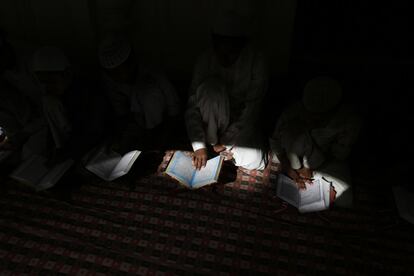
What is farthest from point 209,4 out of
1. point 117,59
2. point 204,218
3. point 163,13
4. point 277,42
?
point 204,218

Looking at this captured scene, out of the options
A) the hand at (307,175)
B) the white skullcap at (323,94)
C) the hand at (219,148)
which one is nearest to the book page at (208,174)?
the hand at (219,148)

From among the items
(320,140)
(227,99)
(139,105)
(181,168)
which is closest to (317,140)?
(320,140)

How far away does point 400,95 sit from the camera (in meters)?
3.23

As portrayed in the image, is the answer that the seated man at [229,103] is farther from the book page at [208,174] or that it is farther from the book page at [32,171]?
the book page at [32,171]

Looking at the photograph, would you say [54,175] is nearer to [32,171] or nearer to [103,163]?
[32,171]

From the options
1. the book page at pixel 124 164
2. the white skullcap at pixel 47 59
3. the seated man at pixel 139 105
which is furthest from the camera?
the seated man at pixel 139 105

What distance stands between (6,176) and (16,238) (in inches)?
23.8

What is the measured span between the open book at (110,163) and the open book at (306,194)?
107cm

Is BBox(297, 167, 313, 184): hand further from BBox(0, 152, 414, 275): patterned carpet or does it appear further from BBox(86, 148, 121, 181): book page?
BBox(86, 148, 121, 181): book page

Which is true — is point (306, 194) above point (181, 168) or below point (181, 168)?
below

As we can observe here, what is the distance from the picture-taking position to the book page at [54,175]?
258 centimetres

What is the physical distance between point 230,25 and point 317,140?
98 cm

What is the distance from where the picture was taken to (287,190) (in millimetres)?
2615

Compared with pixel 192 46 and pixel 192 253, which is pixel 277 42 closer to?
pixel 192 46
